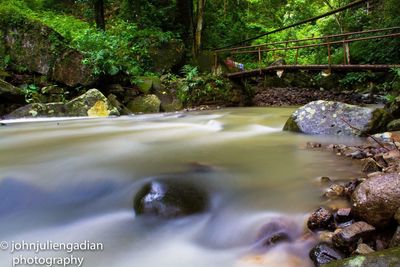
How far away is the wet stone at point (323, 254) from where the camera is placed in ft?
6.17

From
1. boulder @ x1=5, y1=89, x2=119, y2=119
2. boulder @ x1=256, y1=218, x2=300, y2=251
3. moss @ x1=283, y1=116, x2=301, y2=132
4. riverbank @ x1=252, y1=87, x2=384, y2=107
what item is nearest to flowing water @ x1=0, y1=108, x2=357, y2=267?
boulder @ x1=256, y1=218, x2=300, y2=251

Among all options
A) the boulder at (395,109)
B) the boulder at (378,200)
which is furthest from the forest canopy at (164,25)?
Result: the boulder at (378,200)

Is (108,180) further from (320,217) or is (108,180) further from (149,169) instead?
(320,217)

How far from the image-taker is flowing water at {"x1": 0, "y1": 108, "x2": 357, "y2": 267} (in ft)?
7.20

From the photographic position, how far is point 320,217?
222 cm

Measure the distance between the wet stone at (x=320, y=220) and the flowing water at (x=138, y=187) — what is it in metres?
0.09

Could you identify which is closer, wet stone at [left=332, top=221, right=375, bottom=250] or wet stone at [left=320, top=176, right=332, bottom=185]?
wet stone at [left=332, top=221, right=375, bottom=250]

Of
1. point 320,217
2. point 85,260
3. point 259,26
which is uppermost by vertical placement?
point 259,26

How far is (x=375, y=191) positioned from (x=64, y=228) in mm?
2105

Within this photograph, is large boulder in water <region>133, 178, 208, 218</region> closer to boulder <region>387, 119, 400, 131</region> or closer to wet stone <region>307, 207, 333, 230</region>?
wet stone <region>307, 207, 333, 230</region>

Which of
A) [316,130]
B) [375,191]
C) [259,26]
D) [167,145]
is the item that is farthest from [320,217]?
[259,26]

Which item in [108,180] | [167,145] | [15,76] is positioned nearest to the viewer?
[108,180]

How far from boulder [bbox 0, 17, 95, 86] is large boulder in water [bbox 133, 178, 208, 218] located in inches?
288

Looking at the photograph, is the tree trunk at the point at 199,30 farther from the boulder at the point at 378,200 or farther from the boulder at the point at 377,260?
the boulder at the point at 377,260
